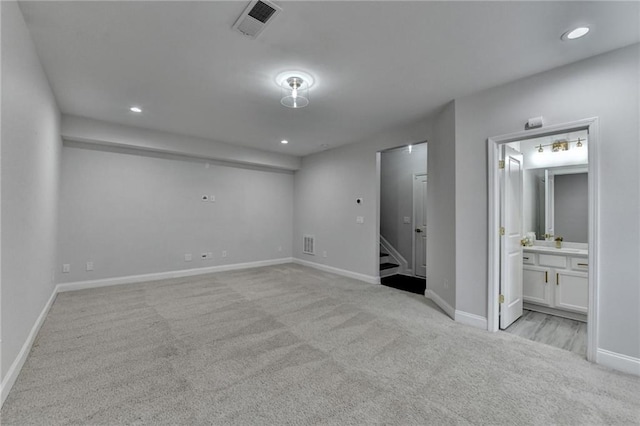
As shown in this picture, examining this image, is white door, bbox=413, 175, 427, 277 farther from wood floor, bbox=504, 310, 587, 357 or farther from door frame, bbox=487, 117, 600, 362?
door frame, bbox=487, 117, 600, 362

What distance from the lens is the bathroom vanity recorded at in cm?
328

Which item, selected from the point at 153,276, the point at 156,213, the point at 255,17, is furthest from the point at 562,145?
the point at 153,276

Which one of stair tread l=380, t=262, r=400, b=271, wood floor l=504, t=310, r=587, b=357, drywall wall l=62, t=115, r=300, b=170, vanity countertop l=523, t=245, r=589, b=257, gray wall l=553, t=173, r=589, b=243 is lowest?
wood floor l=504, t=310, r=587, b=357

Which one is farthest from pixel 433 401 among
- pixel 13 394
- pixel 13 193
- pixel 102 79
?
pixel 102 79

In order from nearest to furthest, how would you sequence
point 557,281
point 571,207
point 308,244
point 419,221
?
point 557,281
point 571,207
point 419,221
point 308,244

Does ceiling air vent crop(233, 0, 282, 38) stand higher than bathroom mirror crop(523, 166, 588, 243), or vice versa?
ceiling air vent crop(233, 0, 282, 38)

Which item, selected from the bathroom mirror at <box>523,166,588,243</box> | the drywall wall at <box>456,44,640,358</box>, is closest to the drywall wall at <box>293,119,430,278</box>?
the drywall wall at <box>456,44,640,358</box>

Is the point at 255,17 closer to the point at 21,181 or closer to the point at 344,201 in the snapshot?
the point at 21,181

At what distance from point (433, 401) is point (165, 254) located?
493cm

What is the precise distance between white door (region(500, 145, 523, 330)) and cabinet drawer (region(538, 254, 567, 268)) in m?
0.51

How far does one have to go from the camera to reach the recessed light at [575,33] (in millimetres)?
2016

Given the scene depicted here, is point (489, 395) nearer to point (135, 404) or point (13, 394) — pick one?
point (135, 404)

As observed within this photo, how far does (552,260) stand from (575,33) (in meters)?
2.69

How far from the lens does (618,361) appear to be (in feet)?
7.23
